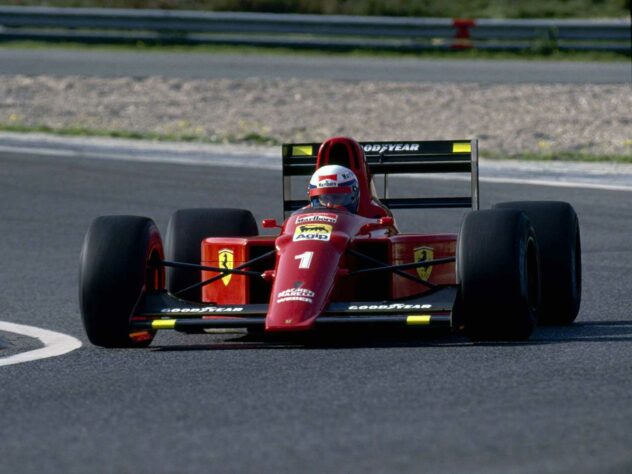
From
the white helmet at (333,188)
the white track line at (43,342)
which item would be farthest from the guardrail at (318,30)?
the white track line at (43,342)

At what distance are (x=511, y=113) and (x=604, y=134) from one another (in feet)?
6.91

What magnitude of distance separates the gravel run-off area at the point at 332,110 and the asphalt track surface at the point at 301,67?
763mm

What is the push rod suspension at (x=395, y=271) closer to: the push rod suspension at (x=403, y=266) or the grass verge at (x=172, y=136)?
the push rod suspension at (x=403, y=266)

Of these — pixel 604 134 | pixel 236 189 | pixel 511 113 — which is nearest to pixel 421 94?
pixel 511 113

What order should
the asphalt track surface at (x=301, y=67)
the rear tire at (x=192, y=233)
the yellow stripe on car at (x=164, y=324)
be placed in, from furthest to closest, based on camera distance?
the asphalt track surface at (x=301, y=67)
the rear tire at (x=192, y=233)
the yellow stripe on car at (x=164, y=324)

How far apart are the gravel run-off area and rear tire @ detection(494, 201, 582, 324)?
970 centimetres

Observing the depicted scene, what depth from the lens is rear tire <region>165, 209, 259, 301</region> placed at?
1026 centimetres

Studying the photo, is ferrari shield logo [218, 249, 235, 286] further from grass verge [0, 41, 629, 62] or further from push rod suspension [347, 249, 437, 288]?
grass verge [0, 41, 629, 62]

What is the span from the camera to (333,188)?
9648 millimetres

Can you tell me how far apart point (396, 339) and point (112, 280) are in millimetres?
1636

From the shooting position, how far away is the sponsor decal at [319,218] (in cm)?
910

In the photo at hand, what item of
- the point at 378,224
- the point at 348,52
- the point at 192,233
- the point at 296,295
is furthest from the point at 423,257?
the point at 348,52

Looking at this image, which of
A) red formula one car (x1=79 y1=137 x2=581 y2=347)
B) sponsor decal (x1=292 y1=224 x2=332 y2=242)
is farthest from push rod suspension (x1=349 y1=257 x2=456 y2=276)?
sponsor decal (x1=292 y1=224 x2=332 y2=242)

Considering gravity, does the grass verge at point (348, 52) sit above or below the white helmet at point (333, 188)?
above
